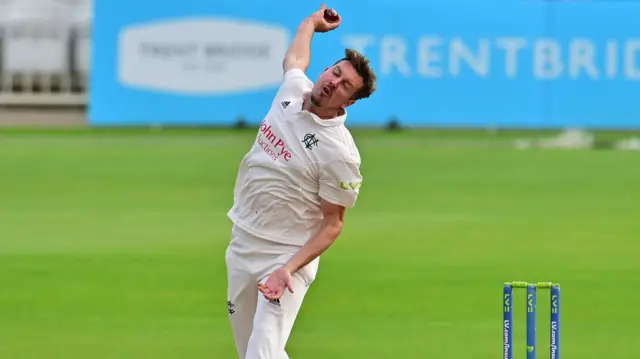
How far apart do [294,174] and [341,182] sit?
245 millimetres

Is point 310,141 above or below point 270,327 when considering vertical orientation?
above

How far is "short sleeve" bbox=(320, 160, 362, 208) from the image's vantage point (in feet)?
22.3

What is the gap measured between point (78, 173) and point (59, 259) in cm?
861

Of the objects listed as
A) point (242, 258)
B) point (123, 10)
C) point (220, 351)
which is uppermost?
point (123, 10)

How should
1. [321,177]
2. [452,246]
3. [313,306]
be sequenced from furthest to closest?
1. [452,246]
2. [313,306]
3. [321,177]

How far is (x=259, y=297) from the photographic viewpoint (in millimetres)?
6996

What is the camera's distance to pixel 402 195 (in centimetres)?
1962

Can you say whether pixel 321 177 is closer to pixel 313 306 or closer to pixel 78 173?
pixel 313 306

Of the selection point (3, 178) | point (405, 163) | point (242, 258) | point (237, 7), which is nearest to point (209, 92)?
point (237, 7)

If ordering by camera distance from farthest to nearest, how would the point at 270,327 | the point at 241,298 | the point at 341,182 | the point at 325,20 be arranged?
the point at 325,20 → the point at 241,298 → the point at 270,327 → the point at 341,182

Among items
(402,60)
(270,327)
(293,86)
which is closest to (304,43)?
(293,86)

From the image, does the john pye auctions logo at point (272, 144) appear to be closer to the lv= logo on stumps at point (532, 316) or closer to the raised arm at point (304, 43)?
the raised arm at point (304, 43)

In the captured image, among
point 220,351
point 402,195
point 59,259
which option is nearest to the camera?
point 220,351

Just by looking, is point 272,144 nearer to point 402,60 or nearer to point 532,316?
point 532,316
